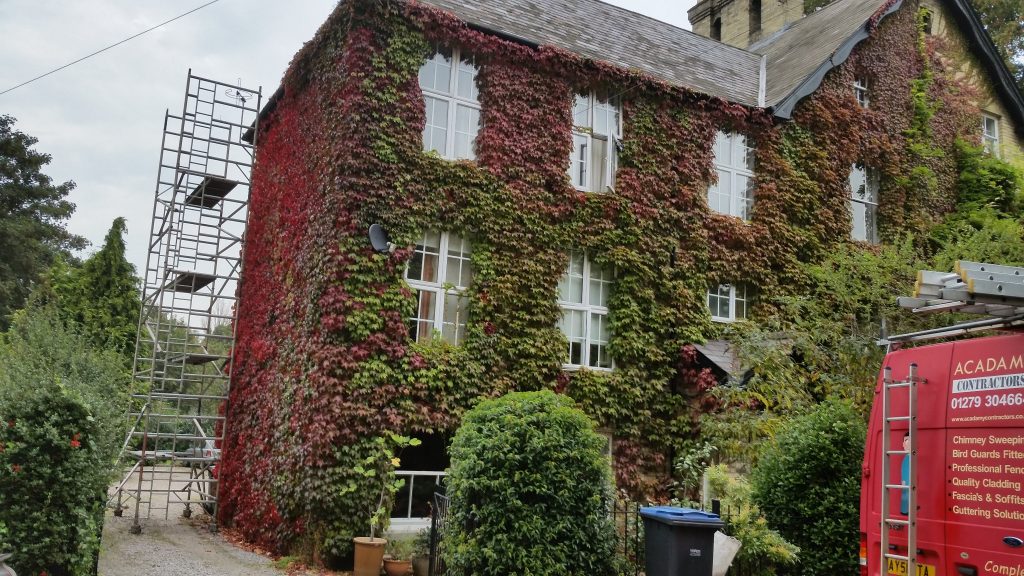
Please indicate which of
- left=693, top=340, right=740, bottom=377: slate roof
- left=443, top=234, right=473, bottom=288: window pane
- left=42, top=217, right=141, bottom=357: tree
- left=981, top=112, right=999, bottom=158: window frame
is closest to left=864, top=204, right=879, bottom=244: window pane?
left=981, top=112, right=999, bottom=158: window frame

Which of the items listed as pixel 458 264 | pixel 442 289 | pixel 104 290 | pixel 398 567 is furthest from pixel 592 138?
pixel 104 290

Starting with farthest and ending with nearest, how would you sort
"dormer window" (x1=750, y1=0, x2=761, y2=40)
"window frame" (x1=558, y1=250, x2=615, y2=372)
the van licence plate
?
"dormer window" (x1=750, y1=0, x2=761, y2=40) < "window frame" (x1=558, y1=250, x2=615, y2=372) < the van licence plate

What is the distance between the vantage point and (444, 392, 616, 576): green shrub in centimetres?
819

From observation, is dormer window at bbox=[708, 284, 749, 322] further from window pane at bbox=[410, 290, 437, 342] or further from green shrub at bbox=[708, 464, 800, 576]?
green shrub at bbox=[708, 464, 800, 576]

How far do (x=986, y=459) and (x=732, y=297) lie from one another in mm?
10042

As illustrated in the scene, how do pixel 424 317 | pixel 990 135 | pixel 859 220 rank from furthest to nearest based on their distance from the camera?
pixel 990 135 → pixel 859 220 → pixel 424 317

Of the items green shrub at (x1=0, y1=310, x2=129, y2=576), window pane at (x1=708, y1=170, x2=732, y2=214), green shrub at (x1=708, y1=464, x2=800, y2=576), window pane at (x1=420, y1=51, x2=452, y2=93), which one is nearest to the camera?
green shrub at (x1=0, y1=310, x2=129, y2=576)

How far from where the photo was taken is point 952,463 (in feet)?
19.8

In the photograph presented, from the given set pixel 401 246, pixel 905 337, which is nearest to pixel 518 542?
pixel 905 337

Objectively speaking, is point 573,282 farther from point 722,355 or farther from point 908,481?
point 908,481

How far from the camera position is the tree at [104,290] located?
29.5m

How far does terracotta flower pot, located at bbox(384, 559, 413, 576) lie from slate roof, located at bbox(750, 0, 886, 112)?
455 inches

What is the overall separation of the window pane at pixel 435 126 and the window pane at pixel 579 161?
7.83ft

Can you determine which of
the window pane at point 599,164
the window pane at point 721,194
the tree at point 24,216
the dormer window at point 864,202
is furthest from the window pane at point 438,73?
the tree at point 24,216
